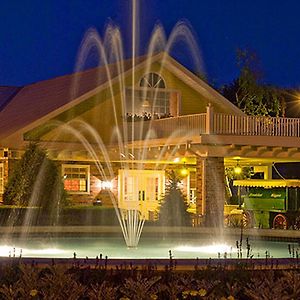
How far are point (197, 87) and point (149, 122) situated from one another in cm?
419

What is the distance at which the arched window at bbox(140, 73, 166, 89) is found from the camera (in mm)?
30453

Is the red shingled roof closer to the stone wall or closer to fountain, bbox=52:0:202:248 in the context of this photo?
fountain, bbox=52:0:202:248

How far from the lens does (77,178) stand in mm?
30453

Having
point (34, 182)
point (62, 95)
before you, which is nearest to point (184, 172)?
point (62, 95)

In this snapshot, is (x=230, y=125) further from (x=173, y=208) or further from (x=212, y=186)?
(x=173, y=208)

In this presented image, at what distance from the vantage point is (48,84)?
35344mm

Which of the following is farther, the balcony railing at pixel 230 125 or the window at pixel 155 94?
the window at pixel 155 94

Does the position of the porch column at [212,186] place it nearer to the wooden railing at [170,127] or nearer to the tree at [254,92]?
the wooden railing at [170,127]

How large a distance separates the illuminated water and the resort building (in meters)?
6.82

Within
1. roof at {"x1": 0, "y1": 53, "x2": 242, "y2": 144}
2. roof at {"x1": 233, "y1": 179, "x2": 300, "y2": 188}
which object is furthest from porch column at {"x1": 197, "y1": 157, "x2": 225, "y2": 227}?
roof at {"x1": 0, "y1": 53, "x2": 242, "y2": 144}

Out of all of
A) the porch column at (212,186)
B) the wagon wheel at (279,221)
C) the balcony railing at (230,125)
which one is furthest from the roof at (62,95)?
the wagon wheel at (279,221)

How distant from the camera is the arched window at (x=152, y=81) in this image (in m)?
30.5

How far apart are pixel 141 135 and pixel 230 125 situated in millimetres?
4169

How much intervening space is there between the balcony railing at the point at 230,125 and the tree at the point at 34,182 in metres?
4.27
